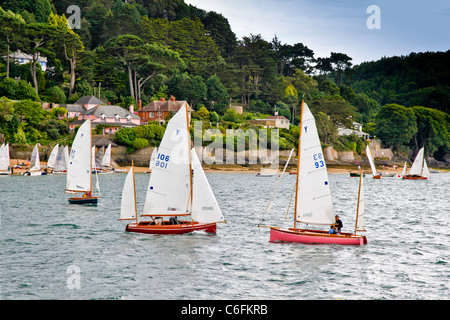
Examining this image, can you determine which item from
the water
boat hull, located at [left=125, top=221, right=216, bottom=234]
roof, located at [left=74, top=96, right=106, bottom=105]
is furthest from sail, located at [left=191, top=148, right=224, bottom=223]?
roof, located at [left=74, top=96, right=106, bottom=105]

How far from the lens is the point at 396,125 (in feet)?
472

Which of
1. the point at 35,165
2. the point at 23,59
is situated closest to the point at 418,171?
the point at 35,165

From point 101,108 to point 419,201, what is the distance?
76.3m

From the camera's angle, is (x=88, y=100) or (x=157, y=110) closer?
(x=88, y=100)

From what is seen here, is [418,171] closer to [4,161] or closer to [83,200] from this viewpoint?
[83,200]

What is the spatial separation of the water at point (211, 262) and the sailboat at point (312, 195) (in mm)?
714

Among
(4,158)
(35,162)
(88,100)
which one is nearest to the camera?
(4,158)

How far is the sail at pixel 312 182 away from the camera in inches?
1232

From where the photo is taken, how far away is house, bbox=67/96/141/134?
4528 inches

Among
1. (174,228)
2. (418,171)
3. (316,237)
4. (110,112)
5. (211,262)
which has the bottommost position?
(211,262)

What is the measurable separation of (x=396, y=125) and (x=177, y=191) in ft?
400

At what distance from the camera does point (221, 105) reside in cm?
13925

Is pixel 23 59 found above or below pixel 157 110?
above

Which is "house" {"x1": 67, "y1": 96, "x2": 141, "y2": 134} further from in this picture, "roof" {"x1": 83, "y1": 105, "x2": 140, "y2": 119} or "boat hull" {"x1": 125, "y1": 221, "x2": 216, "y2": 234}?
"boat hull" {"x1": 125, "y1": 221, "x2": 216, "y2": 234}
